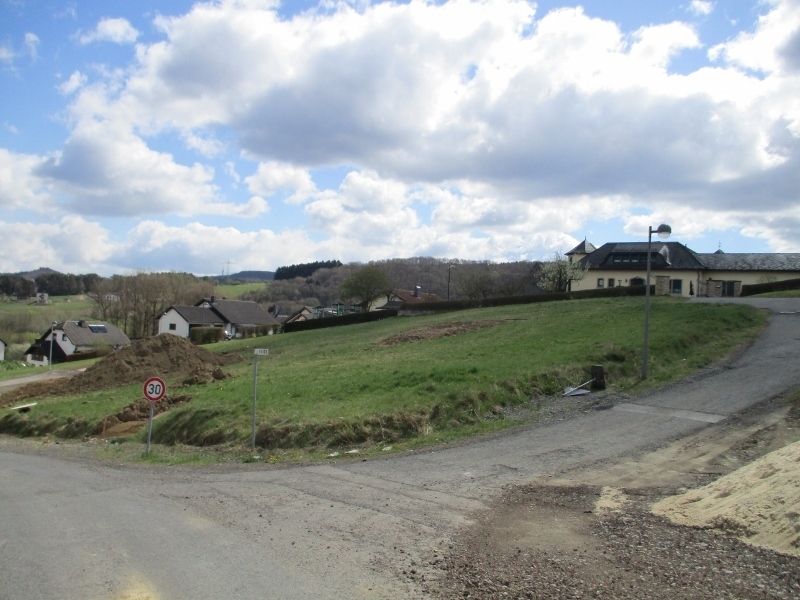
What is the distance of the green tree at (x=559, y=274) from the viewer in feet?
227

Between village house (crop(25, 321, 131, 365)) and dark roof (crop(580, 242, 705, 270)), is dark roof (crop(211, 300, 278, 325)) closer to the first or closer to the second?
village house (crop(25, 321, 131, 365))

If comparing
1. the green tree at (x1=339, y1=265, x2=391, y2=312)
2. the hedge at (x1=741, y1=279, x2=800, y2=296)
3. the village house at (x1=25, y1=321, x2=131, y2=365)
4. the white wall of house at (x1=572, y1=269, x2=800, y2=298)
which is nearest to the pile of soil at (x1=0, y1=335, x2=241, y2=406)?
the hedge at (x1=741, y1=279, x2=800, y2=296)

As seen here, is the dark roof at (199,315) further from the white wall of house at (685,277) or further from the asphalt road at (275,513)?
the asphalt road at (275,513)

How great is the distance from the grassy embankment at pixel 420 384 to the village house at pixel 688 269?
101 feet

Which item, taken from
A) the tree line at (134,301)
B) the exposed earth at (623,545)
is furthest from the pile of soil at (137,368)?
the tree line at (134,301)

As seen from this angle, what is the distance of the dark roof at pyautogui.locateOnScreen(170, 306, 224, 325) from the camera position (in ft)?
301

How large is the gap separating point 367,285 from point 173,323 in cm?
2799

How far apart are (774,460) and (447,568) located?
5218 mm

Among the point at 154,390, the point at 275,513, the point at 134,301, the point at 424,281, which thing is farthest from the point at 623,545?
the point at 424,281

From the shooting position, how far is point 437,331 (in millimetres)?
36688

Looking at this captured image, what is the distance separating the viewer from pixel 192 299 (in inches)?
4392

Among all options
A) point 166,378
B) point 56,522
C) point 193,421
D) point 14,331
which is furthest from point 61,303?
point 56,522

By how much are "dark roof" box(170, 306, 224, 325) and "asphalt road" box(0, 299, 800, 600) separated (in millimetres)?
77166

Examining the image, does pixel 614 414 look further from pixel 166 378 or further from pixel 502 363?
pixel 166 378
